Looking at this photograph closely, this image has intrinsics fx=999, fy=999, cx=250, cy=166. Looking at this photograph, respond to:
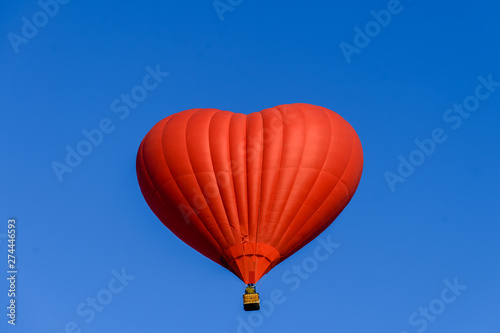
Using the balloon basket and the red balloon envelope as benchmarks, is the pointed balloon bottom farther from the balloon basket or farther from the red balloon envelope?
the balloon basket

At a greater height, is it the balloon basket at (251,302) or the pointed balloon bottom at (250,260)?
the pointed balloon bottom at (250,260)

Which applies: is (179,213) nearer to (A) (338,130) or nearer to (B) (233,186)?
(B) (233,186)

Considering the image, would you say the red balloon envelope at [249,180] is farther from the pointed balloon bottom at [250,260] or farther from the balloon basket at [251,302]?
the balloon basket at [251,302]

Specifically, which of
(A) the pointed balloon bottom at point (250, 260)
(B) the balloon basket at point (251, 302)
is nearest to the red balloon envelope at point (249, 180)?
(A) the pointed balloon bottom at point (250, 260)

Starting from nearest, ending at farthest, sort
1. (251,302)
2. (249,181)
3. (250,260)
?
(251,302), (250,260), (249,181)

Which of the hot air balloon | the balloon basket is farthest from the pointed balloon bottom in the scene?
the balloon basket

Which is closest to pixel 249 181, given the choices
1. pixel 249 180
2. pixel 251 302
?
pixel 249 180

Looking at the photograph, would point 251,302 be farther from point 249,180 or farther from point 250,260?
point 249,180
